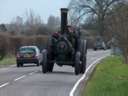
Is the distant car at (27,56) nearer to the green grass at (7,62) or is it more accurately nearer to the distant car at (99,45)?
the green grass at (7,62)

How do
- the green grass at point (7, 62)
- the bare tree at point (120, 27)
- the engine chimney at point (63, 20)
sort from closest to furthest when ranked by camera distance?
the bare tree at point (120, 27) < the engine chimney at point (63, 20) < the green grass at point (7, 62)

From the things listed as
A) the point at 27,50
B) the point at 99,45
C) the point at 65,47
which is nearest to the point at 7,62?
the point at 27,50

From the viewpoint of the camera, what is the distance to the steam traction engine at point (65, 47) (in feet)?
120

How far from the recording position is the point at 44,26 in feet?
366

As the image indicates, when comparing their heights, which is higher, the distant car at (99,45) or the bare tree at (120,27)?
the bare tree at (120,27)

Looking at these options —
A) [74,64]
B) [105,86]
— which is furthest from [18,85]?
[74,64]

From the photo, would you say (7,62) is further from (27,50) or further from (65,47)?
(65,47)

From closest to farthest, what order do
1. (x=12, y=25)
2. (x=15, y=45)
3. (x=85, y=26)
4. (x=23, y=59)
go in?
(x=23, y=59)
(x=15, y=45)
(x=85, y=26)
(x=12, y=25)

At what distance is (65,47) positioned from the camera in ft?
120

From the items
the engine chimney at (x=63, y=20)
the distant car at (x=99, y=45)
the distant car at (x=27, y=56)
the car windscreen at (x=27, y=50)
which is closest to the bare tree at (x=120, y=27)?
the engine chimney at (x=63, y=20)

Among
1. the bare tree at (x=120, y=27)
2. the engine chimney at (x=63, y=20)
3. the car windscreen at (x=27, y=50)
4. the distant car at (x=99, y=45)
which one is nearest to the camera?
the bare tree at (x=120, y=27)

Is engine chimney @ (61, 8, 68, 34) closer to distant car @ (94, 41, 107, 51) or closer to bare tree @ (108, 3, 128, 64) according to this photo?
bare tree @ (108, 3, 128, 64)

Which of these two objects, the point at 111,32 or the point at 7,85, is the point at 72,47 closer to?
the point at 111,32

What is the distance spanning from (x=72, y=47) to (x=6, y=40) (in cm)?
2802
